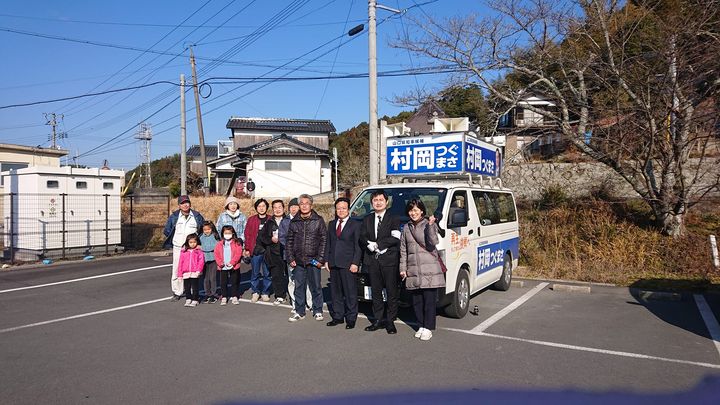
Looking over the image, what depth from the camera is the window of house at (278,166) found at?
105 ft

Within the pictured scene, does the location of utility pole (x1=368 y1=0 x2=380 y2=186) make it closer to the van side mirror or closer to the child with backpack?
the child with backpack

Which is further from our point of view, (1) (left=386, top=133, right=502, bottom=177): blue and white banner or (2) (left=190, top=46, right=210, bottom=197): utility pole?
(2) (left=190, top=46, right=210, bottom=197): utility pole

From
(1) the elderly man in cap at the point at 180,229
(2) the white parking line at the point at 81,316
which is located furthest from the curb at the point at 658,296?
(2) the white parking line at the point at 81,316

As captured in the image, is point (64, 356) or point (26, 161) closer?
point (64, 356)

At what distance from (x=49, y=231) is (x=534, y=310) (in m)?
12.2

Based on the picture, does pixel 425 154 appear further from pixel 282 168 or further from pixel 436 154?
pixel 282 168

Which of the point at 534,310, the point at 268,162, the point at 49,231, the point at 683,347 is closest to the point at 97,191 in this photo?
the point at 49,231

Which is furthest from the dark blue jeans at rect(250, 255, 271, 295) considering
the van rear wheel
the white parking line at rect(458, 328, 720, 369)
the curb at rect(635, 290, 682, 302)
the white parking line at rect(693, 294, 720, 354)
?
the curb at rect(635, 290, 682, 302)

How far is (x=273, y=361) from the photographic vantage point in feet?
16.1

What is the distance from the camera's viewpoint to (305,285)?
6.73m

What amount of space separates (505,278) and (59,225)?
11524 millimetres

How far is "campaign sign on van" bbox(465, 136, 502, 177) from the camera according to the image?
742 centimetres

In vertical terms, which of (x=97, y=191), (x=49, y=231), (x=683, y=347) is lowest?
(x=683, y=347)

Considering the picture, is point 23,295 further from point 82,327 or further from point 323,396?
point 323,396
